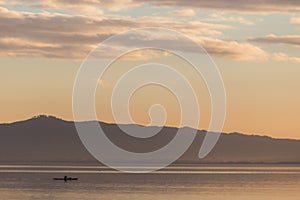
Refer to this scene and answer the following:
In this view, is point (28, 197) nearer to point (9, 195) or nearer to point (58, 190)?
point (9, 195)

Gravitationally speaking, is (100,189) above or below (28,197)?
above

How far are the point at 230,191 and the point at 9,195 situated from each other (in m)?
35.5

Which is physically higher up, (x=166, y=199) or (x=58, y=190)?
(x=58, y=190)

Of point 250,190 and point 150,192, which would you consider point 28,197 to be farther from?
point 250,190

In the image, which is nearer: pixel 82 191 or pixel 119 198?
pixel 119 198

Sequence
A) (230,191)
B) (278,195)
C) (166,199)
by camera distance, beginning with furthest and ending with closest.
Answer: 1. (230,191)
2. (278,195)
3. (166,199)

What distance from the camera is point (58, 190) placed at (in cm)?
19038

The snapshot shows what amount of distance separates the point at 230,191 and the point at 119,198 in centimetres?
2645

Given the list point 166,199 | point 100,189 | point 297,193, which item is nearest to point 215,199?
point 166,199

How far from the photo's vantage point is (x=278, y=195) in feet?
577

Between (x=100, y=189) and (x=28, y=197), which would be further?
(x=100, y=189)

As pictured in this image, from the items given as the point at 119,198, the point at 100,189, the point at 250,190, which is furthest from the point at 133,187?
the point at 119,198

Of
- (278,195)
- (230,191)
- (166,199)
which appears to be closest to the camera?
(166,199)

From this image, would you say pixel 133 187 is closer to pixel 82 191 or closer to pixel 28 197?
pixel 82 191
